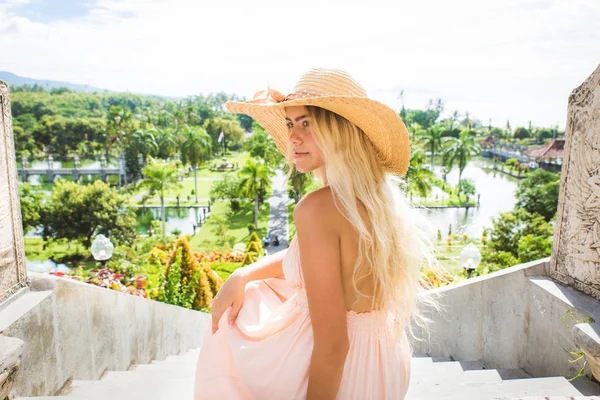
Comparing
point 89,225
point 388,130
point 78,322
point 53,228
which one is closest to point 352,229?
point 388,130

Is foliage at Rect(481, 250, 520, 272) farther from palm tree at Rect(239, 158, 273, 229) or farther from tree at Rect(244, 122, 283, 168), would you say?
tree at Rect(244, 122, 283, 168)

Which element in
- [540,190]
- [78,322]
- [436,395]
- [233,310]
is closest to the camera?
[233,310]

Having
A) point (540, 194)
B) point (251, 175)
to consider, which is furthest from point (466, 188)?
point (251, 175)

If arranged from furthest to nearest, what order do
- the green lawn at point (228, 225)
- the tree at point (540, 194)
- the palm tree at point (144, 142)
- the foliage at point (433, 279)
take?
the palm tree at point (144, 142)
the tree at point (540, 194)
the green lawn at point (228, 225)
the foliage at point (433, 279)

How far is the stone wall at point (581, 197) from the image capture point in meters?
2.57

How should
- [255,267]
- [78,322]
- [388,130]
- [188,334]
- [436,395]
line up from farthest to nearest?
[188,334] < [78,322] < [436,395] < [255,267] < [388,130]

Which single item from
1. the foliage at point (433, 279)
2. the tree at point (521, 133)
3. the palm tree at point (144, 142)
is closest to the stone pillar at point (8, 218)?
the foliage at point (433, 279)

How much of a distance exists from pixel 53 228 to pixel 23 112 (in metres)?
58.4

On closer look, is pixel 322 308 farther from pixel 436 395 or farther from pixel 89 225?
pixel 89 225

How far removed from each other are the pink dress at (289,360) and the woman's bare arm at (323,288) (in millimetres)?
143

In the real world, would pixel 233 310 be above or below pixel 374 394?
above

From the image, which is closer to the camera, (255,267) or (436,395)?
(255,267)

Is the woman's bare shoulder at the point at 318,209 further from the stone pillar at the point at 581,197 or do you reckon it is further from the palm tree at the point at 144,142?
the palm tree at the point at 144,142

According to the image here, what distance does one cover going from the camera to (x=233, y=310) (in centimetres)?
186
